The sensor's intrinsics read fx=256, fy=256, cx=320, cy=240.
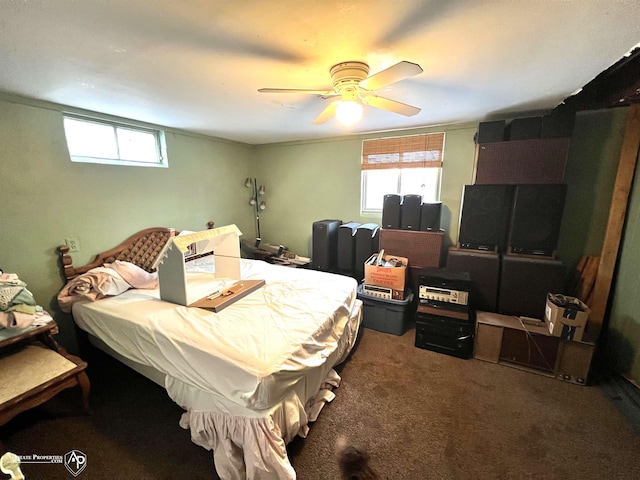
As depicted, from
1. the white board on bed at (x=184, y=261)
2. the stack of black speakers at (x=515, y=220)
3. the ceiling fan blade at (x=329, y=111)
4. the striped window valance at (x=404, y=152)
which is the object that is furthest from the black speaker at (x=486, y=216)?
the white board on bed at (x=184, y=261)

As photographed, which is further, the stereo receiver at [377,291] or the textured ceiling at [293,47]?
the stereo receiver at [377,291]

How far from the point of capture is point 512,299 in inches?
93.7

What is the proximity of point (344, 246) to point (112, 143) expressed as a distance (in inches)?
108

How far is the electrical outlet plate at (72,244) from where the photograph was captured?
2.25 meters

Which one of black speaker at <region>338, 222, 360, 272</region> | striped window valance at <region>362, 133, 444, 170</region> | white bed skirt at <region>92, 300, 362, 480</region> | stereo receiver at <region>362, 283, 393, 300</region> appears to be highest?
Result: striped window valance at <region>362, 133, 444, 170</region>

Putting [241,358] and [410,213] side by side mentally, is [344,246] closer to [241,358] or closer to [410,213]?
[410,213]

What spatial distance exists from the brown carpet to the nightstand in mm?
300

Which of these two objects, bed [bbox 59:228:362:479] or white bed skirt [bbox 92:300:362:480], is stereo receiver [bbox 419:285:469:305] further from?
white bed skirt [bbox 92:300:362:480]

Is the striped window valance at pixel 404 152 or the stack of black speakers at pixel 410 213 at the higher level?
the striped window valance at pixel 404 152

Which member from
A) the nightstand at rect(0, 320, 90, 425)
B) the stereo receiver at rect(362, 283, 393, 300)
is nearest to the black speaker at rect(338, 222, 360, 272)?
the stereo receiver at rect(362, 283, 393, 300)

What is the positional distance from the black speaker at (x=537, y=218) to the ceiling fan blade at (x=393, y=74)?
5.78 ft

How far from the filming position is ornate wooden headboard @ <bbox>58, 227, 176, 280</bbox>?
2232 mm

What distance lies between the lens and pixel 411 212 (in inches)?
113

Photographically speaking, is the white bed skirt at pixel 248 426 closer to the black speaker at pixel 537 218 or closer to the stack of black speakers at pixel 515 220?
the stack of black speakers at pixel 515 220
